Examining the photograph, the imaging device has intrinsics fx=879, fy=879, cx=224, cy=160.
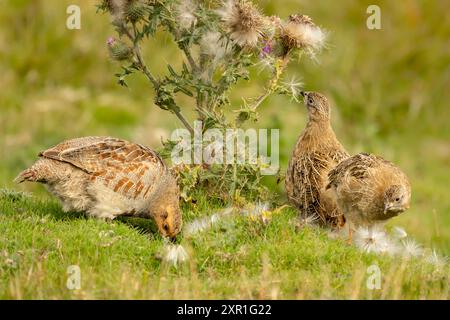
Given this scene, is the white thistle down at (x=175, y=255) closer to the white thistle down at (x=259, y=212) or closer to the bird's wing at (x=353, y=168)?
the white thistle down at (x=259, y=212)

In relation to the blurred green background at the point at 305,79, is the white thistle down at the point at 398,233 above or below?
below

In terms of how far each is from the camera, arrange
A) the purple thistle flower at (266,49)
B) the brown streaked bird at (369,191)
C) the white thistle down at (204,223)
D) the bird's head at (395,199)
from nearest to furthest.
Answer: the bird's head at (395,199)
the brown streaked bird at (369,191)
the white thistle down at (204,223)
the purple thistle flower at (266,49)

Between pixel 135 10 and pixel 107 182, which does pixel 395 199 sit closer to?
pixel 107 182

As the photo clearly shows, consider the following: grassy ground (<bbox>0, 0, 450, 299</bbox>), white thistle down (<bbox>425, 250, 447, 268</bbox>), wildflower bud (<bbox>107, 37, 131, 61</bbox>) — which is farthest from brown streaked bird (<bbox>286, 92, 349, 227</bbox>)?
wildflower bud (<bbox>107, 37, 131, 61</bbox>)

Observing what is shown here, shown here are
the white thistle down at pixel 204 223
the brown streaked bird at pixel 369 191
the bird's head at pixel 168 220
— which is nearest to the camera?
the brown streaked bird at pixel 369 191

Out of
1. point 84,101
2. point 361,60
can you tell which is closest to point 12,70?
point 84,101

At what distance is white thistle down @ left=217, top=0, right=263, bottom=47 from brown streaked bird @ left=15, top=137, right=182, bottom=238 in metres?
1.68

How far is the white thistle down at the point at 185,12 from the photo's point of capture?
9555 mm

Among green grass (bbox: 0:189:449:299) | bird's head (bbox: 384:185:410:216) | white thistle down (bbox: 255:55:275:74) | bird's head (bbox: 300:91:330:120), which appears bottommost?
green grass (bbox: 0:189:449:299)

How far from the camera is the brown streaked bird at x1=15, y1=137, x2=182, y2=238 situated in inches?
366

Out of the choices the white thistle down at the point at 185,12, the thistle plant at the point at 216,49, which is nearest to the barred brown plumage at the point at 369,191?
the thistle plant at the point at 216,49

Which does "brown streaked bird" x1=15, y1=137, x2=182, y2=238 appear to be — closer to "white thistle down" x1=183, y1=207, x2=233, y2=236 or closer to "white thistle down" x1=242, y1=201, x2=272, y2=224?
→ "white thistle down" x1=183, y1=207, x2=233, y2=236

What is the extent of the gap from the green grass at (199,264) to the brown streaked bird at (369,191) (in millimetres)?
458

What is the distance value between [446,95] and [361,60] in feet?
6.08
